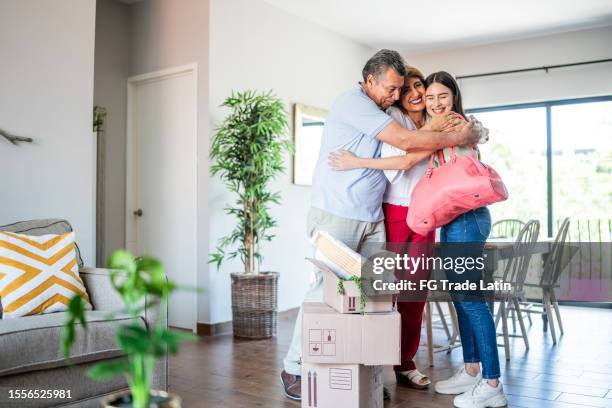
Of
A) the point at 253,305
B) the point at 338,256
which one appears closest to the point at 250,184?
the point at 253,305

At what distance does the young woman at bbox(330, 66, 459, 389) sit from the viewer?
8.49 ft

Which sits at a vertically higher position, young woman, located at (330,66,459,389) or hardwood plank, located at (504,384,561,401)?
young woman, located at (330,66,459,389)

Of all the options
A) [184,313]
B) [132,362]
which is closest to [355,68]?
[184,313]

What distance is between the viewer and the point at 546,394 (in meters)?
2.78

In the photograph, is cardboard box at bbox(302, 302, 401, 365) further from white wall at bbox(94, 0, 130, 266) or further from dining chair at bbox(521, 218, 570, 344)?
white wall at bbox(94, 0, 130, 266)

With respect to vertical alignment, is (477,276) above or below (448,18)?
below

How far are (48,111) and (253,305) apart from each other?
1.88 meters

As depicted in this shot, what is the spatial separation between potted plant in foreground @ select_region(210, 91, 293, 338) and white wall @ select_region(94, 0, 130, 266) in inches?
41.7

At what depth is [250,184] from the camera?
4.29m

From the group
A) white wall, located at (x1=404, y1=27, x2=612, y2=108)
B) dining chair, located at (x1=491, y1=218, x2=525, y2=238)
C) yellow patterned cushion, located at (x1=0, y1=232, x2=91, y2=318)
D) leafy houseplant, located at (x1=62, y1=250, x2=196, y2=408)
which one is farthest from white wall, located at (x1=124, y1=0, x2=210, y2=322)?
leafy houseplant, located at (x1=62, y1=250, x2=196, y2=408)

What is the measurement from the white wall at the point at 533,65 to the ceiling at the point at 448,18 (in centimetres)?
12

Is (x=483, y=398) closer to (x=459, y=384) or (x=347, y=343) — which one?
(x=459, y=384)

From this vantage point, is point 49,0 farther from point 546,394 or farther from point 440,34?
point 440,34

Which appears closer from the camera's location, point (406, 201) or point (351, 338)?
point (351, 338)
